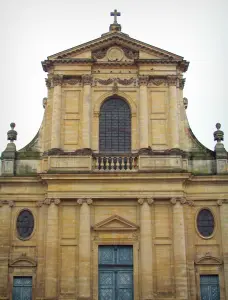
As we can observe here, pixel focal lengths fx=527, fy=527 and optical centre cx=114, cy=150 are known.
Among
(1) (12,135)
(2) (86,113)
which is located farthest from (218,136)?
(1) (12,135)

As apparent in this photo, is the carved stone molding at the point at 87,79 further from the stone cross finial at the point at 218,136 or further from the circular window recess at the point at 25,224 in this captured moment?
the circular window recess at the point at 25,224

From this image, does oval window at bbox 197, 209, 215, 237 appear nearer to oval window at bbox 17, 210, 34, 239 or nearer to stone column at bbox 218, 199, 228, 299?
stone column at bbox 218, 199, 228, 299

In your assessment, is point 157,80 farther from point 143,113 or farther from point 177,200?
point 177,200

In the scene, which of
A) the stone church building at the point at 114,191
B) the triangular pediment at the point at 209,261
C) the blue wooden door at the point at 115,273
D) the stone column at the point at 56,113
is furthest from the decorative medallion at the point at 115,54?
the triangular pediment at the point at 209,261

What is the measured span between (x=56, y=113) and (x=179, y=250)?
7209 millimetres

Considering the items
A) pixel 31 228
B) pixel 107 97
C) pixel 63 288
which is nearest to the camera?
pixel 63 288

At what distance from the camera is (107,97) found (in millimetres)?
21594

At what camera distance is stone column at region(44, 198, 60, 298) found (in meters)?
18.7

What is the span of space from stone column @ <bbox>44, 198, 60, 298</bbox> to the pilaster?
4.06 metres

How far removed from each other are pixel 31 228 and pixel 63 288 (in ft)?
8.76

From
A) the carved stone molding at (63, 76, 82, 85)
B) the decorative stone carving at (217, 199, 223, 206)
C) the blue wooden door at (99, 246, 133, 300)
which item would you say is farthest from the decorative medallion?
the blue wooden door at (99, 246, 133, 300)

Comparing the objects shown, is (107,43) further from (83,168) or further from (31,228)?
(31,228)

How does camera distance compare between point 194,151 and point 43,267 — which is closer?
point 43,267

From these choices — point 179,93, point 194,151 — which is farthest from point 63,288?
point 179,93
